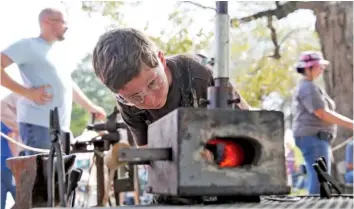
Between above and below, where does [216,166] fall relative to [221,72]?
below

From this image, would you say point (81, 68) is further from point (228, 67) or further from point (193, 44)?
point (228, 67)

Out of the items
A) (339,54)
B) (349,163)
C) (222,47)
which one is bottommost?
(349,163)

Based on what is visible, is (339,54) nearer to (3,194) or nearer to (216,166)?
(3,194)

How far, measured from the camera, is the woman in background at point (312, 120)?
13.2ft

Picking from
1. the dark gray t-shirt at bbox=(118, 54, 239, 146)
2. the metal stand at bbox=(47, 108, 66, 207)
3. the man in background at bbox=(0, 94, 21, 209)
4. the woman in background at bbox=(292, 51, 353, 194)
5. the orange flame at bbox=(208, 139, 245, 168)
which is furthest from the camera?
the woman in background at bbox=(292, 51, 353, 194)

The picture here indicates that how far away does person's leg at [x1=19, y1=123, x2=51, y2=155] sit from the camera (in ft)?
9.98

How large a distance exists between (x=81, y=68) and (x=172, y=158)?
817 inches

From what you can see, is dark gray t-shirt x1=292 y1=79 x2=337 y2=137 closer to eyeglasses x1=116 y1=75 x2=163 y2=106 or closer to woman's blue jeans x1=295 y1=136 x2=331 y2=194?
woman's blue jeans x1=295 y1=136 x2=331 y2=194

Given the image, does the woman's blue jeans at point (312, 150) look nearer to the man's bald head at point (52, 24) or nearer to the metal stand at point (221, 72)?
the man's bald head at point (52, 24)

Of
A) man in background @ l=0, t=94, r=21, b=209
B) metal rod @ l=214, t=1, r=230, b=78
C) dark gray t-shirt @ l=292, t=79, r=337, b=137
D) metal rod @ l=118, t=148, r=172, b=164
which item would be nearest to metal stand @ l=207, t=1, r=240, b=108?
metal rod @ l=214, t=1, r=230, b=78

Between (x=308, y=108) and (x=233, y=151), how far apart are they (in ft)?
9.34

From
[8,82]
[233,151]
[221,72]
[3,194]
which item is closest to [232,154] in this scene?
[233,151]

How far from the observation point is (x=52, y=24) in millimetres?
3301

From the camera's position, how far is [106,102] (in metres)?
23.2
